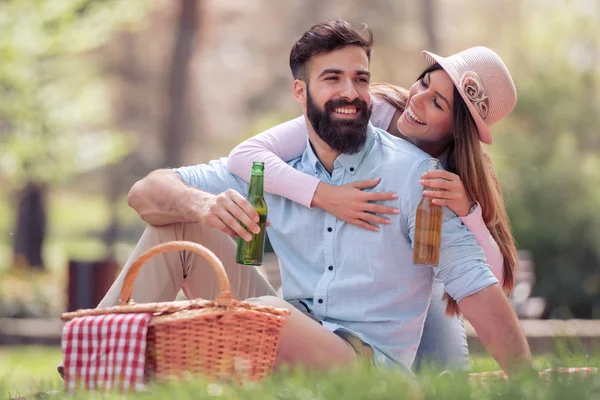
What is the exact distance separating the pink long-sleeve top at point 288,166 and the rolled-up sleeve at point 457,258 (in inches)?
5.2

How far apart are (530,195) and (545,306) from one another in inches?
A: 60.8

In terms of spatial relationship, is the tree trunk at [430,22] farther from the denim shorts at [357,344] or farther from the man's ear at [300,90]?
the denim shorts at [357,344]

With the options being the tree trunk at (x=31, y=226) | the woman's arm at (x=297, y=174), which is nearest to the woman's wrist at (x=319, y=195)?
the woman's arm at (x=297, y=174)

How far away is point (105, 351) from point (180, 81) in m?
15.4

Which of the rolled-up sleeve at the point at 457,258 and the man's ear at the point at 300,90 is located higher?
the man's ear at the point at 300,90

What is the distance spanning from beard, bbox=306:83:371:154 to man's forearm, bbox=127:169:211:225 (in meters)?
0.57

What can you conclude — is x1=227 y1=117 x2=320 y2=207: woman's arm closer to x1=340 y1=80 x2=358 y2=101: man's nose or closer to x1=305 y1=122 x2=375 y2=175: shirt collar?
x1=305 y1=122 x2=375 y2=175: shirt collar

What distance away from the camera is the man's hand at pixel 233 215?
13.1ft

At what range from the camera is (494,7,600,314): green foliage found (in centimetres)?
1302

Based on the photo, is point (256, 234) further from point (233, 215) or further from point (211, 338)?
point (211, 338)

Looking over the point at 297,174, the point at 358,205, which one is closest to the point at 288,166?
the point at 297,174

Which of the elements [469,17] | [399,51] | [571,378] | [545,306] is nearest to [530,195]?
[545,306]

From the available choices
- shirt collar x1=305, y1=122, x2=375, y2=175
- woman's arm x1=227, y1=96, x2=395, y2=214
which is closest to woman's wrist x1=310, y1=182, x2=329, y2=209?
woman's arm x1=227, y1=96, x2=395, y2=214

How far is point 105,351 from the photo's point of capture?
11.6 ft
